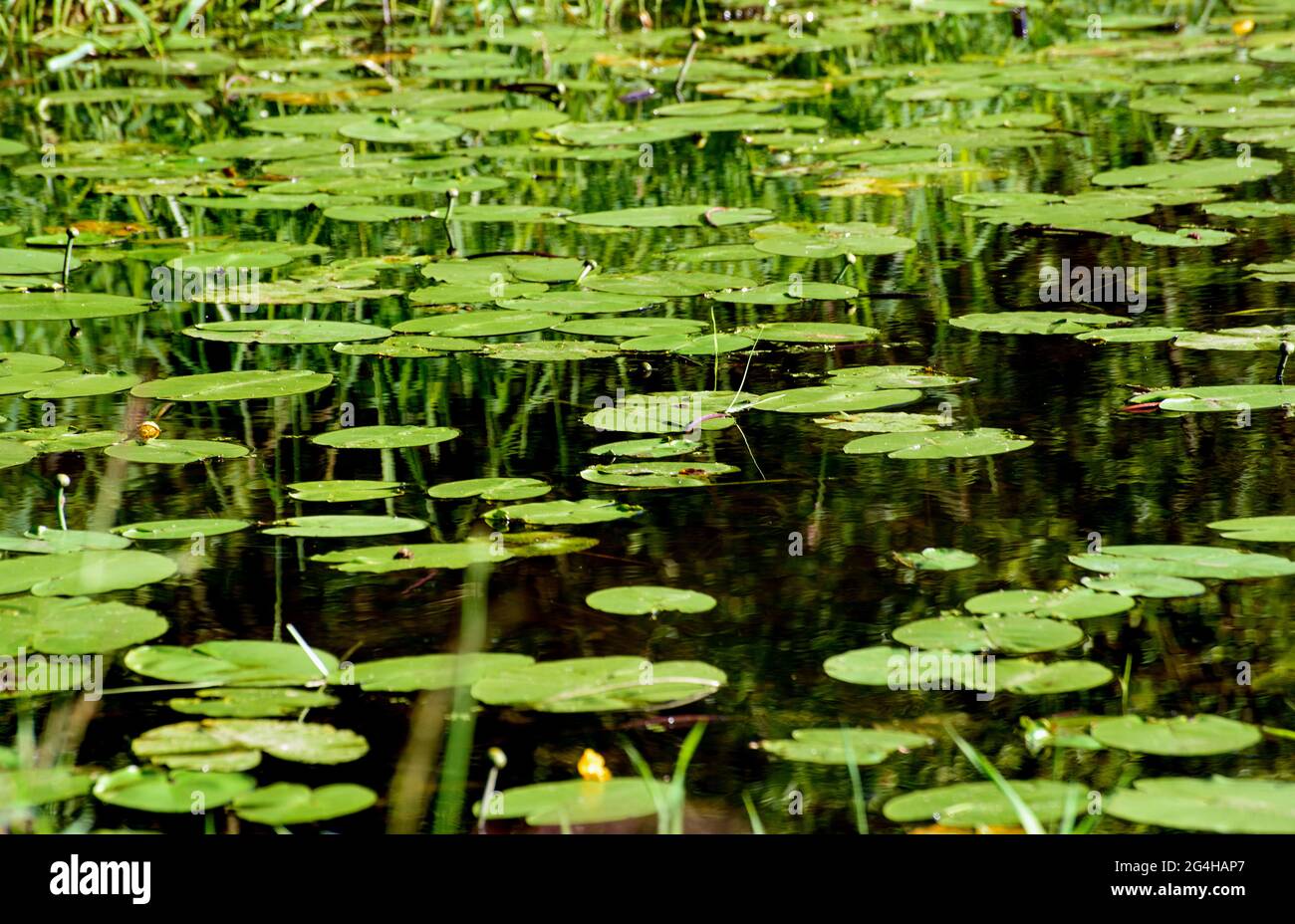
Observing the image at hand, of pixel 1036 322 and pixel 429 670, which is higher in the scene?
pixel 1036 322

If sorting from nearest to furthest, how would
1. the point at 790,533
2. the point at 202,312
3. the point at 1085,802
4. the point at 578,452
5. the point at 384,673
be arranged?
1. the point at 1085,802
2. the point at 384,673
3. the point at 790,533
4. the point at 578,452
5. the point at 202,312

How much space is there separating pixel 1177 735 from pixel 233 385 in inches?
71.7

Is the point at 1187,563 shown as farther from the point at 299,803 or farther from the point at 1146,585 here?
the point at 299,803

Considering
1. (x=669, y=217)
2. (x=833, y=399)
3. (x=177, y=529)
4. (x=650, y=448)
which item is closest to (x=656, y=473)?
(x=650, y=448)

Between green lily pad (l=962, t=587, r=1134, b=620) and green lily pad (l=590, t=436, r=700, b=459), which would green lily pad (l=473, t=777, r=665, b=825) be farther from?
green lily pad (l=590, t=436, r=700, b=459)

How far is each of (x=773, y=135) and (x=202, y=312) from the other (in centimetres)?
216

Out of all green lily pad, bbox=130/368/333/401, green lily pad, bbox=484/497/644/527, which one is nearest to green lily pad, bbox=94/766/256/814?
green lily pad, bbox=484/497/644/527

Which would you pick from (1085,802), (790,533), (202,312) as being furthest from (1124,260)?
(1085,802)

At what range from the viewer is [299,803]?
1.81 metres

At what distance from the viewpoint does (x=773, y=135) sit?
532 centimetres

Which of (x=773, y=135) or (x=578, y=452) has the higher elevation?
(x=773, y=135)

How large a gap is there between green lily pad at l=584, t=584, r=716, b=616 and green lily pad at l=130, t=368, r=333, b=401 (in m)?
1.04

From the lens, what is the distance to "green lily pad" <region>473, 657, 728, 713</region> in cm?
199
